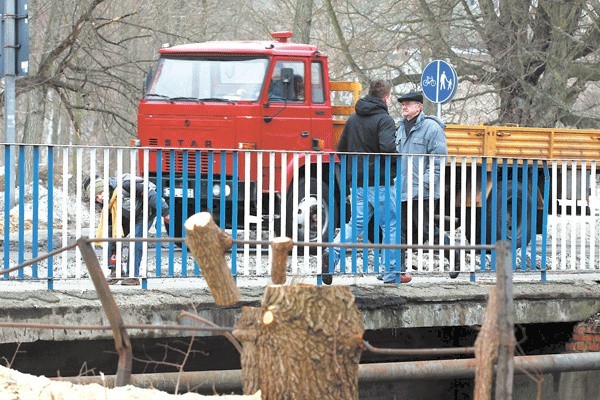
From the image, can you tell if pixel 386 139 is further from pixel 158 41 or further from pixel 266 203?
pixel 158 41

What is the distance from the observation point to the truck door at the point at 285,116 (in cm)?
1366

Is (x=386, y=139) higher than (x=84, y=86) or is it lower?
lower

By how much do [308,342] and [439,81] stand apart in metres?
10.7

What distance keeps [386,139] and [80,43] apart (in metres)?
10.2

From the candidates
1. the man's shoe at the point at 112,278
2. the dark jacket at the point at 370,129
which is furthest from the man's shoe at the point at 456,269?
the man's shoe at the point at 112,278

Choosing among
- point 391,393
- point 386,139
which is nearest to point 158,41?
point 386,139

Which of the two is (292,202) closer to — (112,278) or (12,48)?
(112,278)

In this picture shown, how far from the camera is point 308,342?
512cm

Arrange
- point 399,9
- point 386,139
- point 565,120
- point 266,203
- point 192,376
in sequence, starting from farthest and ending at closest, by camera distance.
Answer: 1. point 399,9
2. point 565,120
3. point 386,139
4. point 266,203
5. point 192,376

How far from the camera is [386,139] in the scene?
10648 mm

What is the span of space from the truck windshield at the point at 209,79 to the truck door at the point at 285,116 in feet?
0.61

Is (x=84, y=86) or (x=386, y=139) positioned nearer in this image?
(x=386, y=139)

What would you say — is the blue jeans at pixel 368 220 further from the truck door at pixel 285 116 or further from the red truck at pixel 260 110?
the truck door at pixel 285 116

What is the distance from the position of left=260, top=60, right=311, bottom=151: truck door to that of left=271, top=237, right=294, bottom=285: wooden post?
27.4ft
